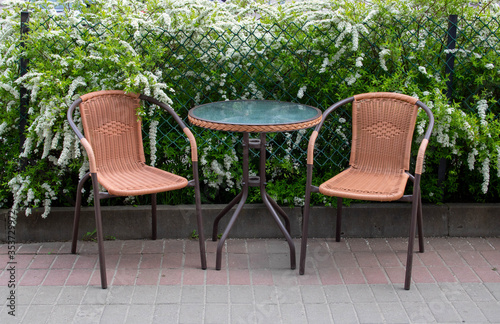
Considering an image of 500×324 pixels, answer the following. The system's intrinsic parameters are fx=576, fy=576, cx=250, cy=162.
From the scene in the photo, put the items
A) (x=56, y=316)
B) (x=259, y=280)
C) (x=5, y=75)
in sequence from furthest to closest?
(x=5, y=75), (x=259, y=280), (x=56, y=316)

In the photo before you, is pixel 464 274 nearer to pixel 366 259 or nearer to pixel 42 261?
pixel 366 259

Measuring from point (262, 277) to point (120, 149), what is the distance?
53.5 inches

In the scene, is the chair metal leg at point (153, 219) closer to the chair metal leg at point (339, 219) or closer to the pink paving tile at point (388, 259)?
the chair metal leg at point (339, 219)

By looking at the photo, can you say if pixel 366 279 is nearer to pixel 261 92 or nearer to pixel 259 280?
pixel 259 280

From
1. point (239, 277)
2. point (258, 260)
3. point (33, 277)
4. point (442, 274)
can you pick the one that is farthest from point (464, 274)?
point (33, 277)

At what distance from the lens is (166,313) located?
338cm

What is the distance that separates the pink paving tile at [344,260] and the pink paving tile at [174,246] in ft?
3.70

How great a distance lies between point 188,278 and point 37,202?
1321 mm

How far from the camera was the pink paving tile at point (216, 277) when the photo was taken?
12.3 ft

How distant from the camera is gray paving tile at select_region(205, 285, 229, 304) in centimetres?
Answer: 351

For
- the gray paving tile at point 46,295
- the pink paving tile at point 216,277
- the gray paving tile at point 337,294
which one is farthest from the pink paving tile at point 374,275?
the gray paving tile at point 46,295

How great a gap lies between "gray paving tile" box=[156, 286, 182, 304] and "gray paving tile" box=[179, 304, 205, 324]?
10cm

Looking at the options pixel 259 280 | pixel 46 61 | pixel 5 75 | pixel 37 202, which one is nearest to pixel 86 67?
pixel 46 61

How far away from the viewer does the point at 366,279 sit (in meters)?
3.80
